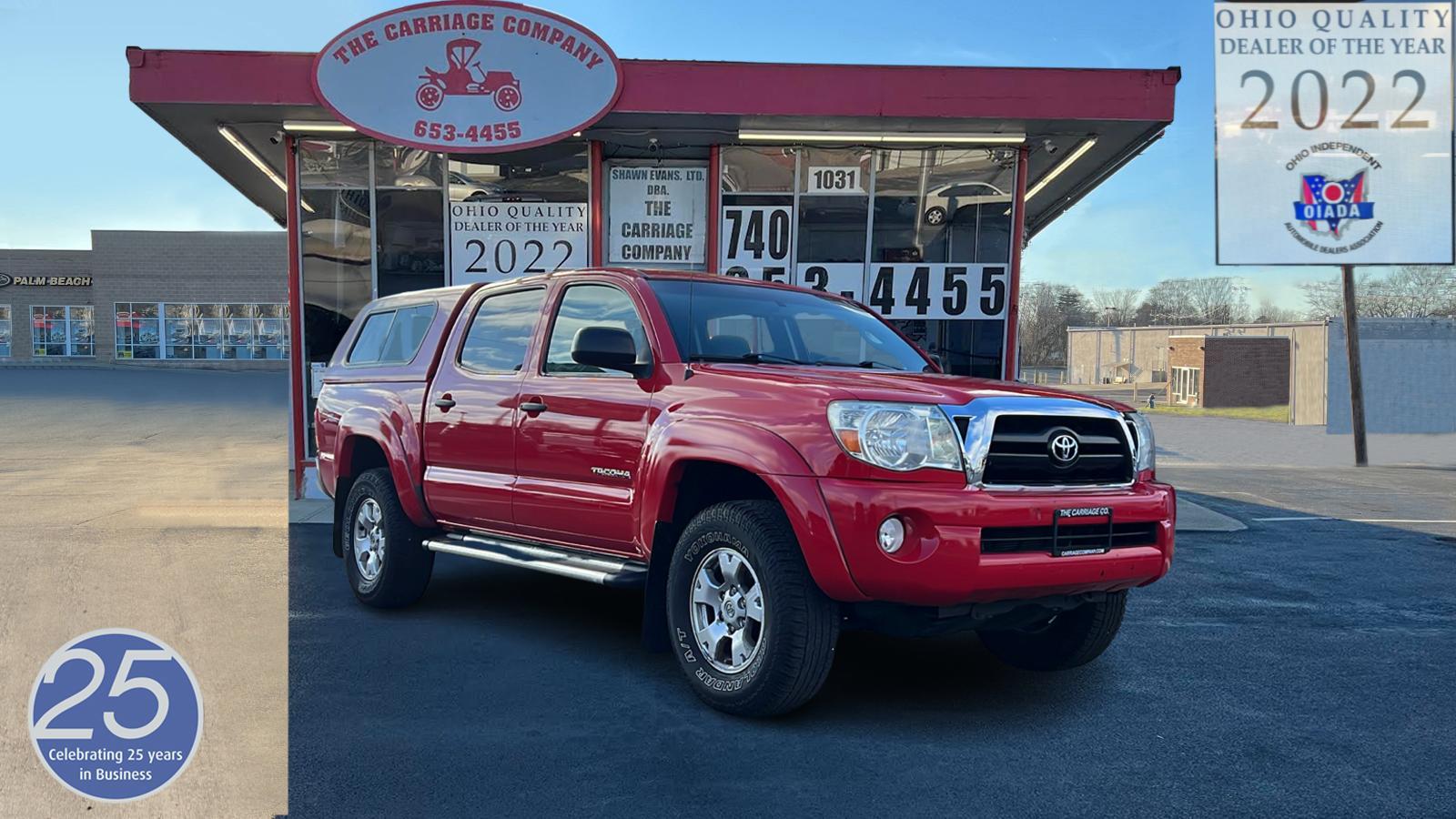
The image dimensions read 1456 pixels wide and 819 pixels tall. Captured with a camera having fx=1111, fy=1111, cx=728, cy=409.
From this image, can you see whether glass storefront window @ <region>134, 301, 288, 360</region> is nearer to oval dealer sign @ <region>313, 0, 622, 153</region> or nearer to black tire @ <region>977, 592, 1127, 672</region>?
oval dealer sign @ <region>313, 0, 622, 153</region>

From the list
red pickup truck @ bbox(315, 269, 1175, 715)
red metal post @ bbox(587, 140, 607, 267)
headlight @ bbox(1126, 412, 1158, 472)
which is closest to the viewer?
red pickup truck @ bbox(315, 269, 1175, 715)

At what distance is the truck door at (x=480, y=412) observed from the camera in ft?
19.9

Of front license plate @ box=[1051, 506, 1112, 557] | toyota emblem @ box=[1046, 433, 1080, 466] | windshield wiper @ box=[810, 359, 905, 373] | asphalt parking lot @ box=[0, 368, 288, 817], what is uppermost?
windshield wiper @ box=[810, 359, 905, 373]

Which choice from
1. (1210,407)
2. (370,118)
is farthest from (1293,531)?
(1210,407)

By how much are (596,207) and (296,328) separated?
11.6 ft

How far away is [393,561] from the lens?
6.68m

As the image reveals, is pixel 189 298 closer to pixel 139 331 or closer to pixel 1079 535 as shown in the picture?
pixel 139 331

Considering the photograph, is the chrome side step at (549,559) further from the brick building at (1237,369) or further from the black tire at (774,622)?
the brick building at (1237,369)

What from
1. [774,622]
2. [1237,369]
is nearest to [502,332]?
[774,622]

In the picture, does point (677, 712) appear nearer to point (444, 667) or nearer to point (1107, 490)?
point (444, 667)

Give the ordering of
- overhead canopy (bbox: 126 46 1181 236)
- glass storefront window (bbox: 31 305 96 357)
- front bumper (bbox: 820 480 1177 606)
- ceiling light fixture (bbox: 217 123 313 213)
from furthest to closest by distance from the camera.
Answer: glass storefront window (bbox: 31 305 96 357) → ceiling light fixture (bbox: 217 123 313 213) → overhead canopy (bbox: 126 46 1181 236) → front bumper (bbox: 820 480 1177 606)

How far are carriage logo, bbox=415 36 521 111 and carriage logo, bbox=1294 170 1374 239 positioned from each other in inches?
572

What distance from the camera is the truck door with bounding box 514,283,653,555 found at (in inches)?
209

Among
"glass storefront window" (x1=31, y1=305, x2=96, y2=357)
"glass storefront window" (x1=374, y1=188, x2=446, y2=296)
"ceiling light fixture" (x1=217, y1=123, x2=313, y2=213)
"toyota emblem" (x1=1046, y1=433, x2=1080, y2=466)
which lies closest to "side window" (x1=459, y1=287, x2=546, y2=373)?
"toyota emblem" (x1=1046, y1=433, x2=1080, y2=466)
